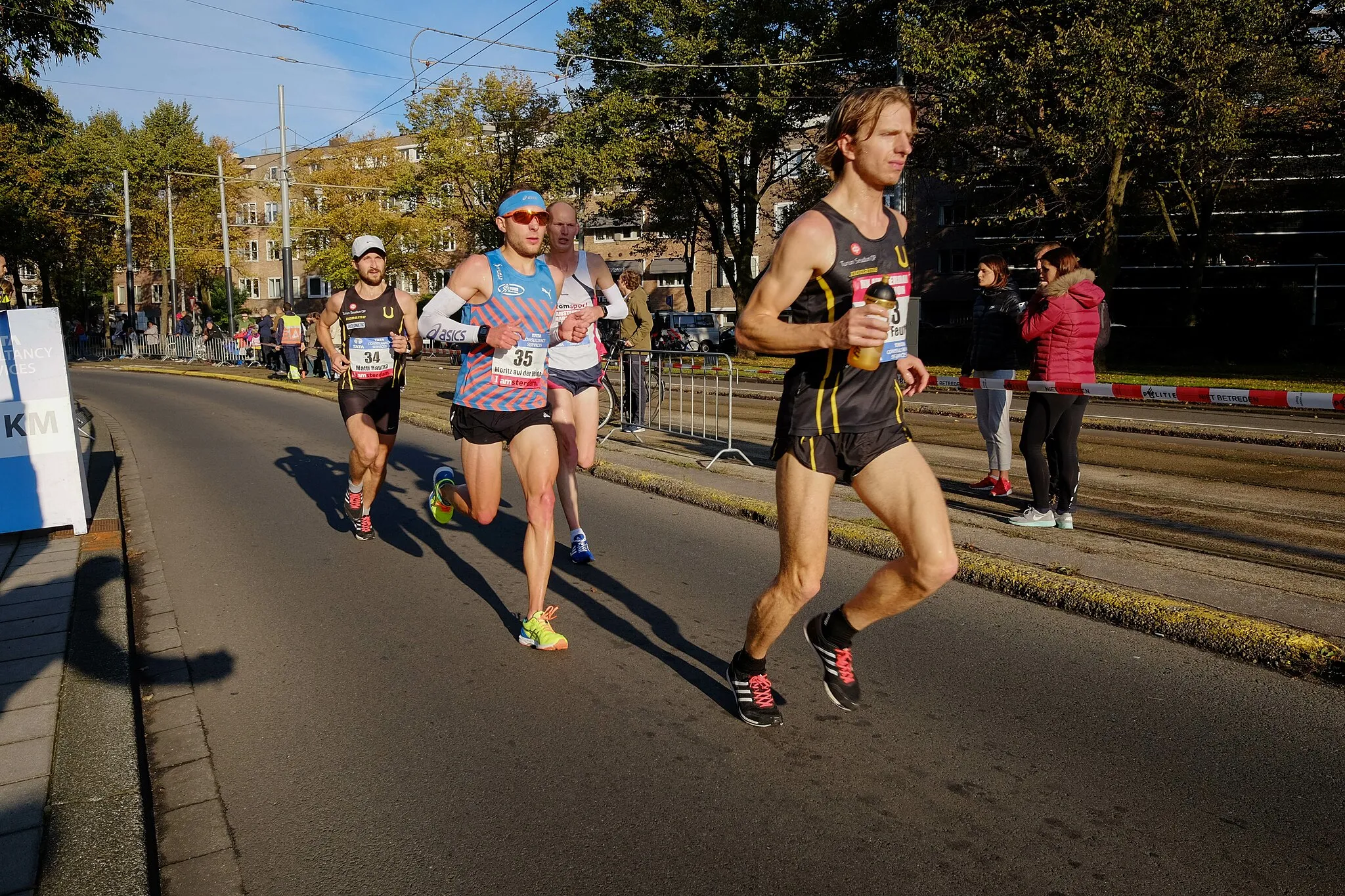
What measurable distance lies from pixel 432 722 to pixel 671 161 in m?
34.9

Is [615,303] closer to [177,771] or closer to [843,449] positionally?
[843,449]

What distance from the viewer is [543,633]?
490 centimetres

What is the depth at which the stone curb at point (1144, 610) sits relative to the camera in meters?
4.43

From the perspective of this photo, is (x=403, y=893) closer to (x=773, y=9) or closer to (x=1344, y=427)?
(x=1344, y=427)

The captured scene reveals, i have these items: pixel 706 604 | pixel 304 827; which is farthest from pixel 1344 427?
pixel 304 827

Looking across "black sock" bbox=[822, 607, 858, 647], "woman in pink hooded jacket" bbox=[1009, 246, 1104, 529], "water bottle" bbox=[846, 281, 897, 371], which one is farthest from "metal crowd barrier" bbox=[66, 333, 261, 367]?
"water bottle" bbox=[846, 281, 897, 371]

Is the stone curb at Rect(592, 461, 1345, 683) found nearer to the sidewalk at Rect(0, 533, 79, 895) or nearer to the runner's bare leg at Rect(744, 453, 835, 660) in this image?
the runner's bare leg at Rect(744, 453, 835, 660)

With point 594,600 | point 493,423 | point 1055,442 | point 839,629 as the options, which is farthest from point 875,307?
point 1055,442

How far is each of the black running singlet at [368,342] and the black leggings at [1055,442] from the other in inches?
171

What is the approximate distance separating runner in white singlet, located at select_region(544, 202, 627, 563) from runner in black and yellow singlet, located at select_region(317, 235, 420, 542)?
1.30 meters

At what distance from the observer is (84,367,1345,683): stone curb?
14.5 ft

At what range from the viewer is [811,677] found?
452cm

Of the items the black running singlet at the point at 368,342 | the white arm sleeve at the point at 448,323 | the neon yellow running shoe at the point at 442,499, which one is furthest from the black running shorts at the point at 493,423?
the black running singlet at the point at 368,342

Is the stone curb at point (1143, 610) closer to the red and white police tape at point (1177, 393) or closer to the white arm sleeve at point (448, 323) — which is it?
the red and white police tape at point (1177, 393)
